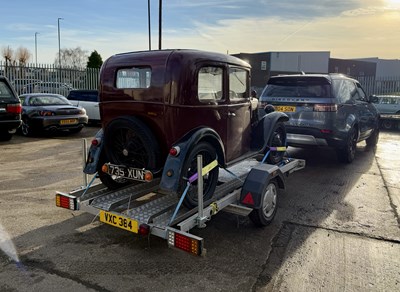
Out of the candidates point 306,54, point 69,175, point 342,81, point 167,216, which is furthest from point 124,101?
point 306,54

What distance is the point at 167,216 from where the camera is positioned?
375 centimetres

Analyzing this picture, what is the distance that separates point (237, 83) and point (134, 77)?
149 centimetres

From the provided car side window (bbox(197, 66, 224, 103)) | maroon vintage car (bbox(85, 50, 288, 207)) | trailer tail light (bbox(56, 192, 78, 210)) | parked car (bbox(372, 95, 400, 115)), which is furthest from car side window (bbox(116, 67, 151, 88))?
parked car (bbox(372, 95, 400, 115))

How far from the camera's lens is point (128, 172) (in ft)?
13.2

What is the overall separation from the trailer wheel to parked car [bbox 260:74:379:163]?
2.99 metres

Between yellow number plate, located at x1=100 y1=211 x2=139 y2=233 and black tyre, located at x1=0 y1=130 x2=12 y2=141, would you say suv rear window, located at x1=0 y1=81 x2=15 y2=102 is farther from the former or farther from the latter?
yellow number plate, located at x1=100 y1=211 x2=139 y2=233

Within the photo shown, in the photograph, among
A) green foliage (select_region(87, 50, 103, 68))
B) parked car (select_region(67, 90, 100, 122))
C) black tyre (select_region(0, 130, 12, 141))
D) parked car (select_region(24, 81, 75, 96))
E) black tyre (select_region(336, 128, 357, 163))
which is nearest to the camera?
black tyre (select_region(336, 128, 357, 163))

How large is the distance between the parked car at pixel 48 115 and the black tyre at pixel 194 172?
8461 millimetres

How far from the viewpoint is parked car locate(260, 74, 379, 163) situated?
7191 millimetres

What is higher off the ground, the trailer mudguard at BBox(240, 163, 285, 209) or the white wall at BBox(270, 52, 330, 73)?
the white wall at BBox(270, 52, 330, 73)

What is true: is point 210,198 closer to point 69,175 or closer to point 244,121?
point 244,121

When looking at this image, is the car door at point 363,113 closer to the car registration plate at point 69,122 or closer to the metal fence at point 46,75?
the car registration plate at point 69,122

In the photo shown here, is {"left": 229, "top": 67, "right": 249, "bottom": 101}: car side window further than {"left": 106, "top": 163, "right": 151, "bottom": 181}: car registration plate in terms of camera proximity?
Yes

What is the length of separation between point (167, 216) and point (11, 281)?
1510 millimetres
